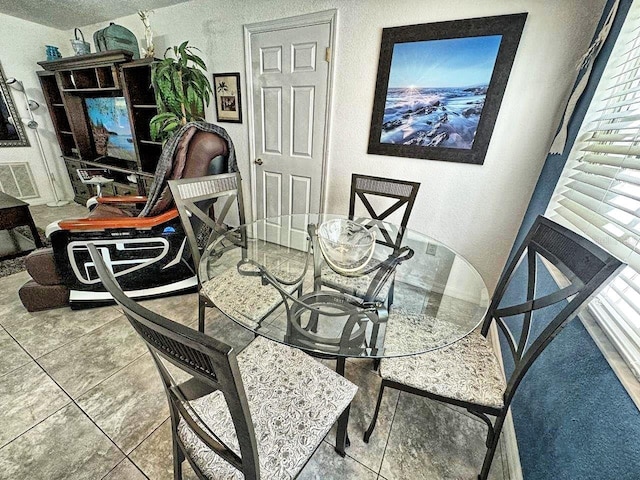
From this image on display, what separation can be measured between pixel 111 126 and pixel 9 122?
1385 mm

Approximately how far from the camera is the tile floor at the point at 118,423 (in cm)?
107

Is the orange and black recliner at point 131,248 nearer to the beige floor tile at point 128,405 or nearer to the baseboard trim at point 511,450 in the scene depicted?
the beige floor tile at point 128,405

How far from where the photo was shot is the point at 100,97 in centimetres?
348

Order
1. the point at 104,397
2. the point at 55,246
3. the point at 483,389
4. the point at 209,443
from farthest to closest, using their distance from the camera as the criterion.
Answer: the point at 55,246 < the point at 104,397 < the point at 483,389 < the point at 209,443

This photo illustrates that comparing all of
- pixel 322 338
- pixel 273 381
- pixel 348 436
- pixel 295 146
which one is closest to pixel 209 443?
pixel 273 381

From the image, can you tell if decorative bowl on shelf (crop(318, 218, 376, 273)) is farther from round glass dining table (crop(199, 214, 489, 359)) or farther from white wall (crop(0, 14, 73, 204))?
white wall (crop(0, 14, 73, 204))

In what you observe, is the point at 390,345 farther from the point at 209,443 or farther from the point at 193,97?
the point at 193,97

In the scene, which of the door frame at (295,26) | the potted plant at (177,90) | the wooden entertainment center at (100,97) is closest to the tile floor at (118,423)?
the door frame at (295,26)

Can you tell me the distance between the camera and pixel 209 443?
0.63 m

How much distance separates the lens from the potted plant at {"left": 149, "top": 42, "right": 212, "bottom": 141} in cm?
236

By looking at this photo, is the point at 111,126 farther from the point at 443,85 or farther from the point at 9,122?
the point at 443,85

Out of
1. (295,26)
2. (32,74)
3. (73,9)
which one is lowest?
(32,74)

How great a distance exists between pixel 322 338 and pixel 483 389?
24.7 inches

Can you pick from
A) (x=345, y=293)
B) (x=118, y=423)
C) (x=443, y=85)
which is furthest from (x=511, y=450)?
(x=443, y=85)
